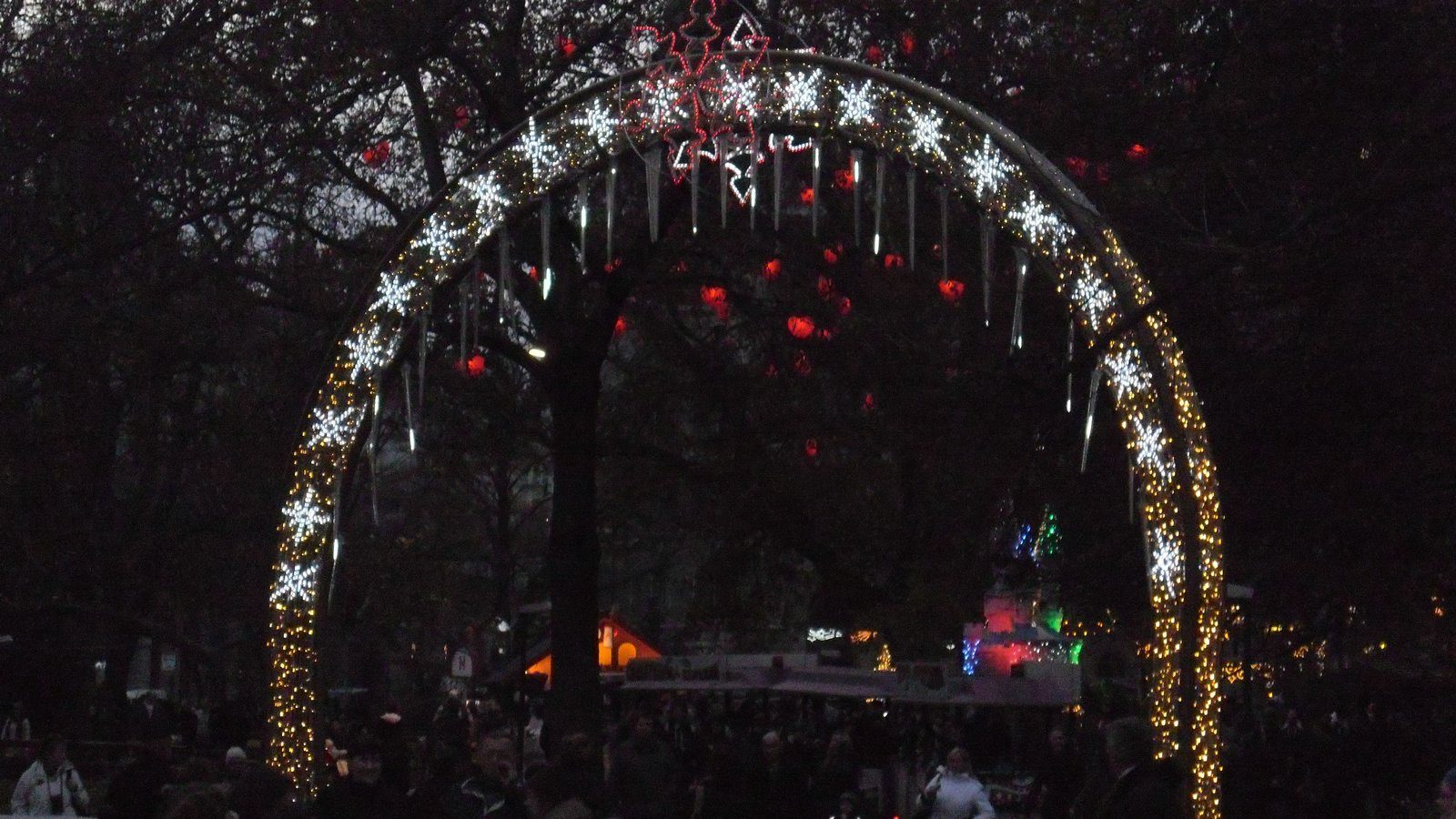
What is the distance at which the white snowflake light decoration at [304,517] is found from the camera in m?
14.6

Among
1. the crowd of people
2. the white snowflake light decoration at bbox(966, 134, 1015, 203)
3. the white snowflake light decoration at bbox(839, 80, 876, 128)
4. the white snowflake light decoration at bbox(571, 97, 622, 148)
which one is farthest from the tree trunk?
the white snowflake light decoration at bbox(966, 134, 1015, 203)

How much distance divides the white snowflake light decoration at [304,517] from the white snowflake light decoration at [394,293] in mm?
1477

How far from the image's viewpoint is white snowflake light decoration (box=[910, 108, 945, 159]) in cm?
1345

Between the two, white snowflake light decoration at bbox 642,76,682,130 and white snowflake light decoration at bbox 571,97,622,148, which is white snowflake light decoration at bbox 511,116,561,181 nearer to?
white snowflake light decoration at bbox 571,97,622,148

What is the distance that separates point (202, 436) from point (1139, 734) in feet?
75.2

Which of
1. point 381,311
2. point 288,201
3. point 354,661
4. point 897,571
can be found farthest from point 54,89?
point 354,661

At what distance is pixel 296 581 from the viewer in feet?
48.1

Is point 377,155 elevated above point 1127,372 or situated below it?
above

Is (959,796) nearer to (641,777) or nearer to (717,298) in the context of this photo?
(641,777)

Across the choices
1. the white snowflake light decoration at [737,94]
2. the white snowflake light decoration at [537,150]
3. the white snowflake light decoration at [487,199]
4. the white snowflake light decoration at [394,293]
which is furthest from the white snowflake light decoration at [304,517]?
the white snowflake light decoration at [737,94]

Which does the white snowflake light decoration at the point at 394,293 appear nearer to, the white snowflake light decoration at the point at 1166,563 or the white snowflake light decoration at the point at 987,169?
the white snowflake light decoration at the point at 987,169

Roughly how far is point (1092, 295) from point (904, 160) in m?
1.65

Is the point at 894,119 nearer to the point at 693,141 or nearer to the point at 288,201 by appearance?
the point at 693,141

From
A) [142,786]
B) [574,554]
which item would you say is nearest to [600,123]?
[142,786]
